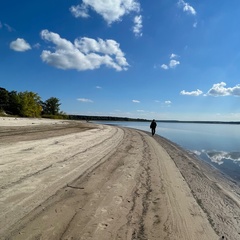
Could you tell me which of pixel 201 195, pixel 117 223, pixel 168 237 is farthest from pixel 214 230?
pixel 201 195

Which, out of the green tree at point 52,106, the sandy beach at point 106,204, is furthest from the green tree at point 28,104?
the sandy beach at point 106,204

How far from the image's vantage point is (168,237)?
425cm

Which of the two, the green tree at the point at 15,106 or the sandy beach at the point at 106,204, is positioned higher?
the green tree at the point at 15,106

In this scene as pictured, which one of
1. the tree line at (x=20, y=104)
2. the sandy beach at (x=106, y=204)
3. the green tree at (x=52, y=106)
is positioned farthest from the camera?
the green tree at (x=52, y=106)

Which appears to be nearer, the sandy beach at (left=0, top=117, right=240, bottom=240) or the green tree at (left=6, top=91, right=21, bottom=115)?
the sandy beach at (left=0, top=117, right=240, bottom=240)

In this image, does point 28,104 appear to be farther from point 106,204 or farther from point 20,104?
point 106,204

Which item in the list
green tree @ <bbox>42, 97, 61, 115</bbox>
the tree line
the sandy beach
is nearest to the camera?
the sandy beach

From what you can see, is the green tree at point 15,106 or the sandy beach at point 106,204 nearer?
the sandy beach at point 106,204

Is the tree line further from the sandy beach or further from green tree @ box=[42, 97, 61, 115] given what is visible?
the sandy beach

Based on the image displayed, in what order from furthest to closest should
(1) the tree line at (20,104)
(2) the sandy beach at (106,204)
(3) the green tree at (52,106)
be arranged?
1. (3) the green tree at (52,106)
2. (1) the tree line at (20,104)
3. (2) the sandy beach at (106,204)

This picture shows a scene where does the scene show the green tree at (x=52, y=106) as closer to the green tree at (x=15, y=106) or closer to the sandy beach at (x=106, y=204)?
the green tree at (x=15, y=106)

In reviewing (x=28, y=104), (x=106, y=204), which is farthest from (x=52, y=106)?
(x=106, y=204)

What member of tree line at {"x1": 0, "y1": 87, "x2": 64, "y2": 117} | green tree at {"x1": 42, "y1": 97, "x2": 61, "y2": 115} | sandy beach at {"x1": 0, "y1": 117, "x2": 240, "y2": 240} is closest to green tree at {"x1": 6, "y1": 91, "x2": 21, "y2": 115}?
tree line at {"x1": 0, "y1": 87, "x2": 64, "y2": 117}

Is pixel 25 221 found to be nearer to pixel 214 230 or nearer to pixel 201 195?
pixel 214 230
